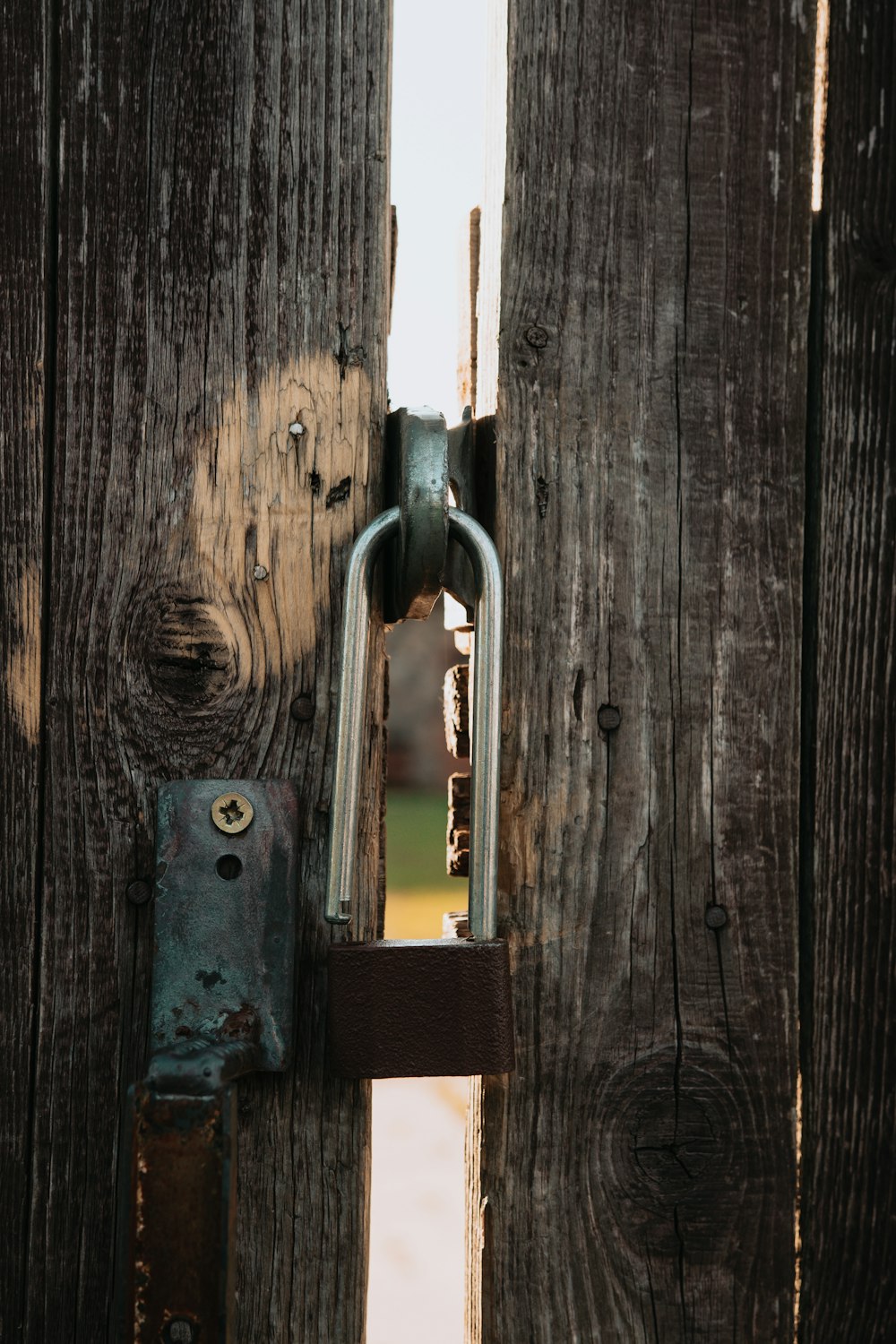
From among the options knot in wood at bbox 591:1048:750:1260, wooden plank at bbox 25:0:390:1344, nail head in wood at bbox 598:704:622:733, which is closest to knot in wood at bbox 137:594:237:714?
wooden plank at bbox 25:0:390:1344

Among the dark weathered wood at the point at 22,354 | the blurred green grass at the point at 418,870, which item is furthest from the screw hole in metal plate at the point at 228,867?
the blurred green grass at the point at 418,870

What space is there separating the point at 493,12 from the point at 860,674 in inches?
20.5

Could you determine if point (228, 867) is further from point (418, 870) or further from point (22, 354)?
point (418, 870)

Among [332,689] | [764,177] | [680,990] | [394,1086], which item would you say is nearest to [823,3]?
[764,177]

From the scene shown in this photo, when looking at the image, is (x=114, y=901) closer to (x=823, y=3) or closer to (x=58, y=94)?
(x=58, y=94)

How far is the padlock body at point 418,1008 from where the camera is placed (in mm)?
606

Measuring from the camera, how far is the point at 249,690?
691 mm

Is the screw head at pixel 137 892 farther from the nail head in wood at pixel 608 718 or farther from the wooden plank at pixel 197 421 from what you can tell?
the nail head in wood at pixel 608 718

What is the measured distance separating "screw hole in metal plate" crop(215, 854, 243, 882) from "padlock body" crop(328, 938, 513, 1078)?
0.30ft

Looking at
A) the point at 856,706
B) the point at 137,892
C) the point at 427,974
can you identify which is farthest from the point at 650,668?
the point at 137,892

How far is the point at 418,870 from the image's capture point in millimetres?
6172

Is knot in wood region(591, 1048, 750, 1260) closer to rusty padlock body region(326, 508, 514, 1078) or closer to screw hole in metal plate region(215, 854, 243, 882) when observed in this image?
rusty padlock body region(326, 508, 514, 1078)

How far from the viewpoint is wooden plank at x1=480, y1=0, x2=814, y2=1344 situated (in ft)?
2.27

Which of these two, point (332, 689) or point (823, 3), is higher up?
point (823, 3)
